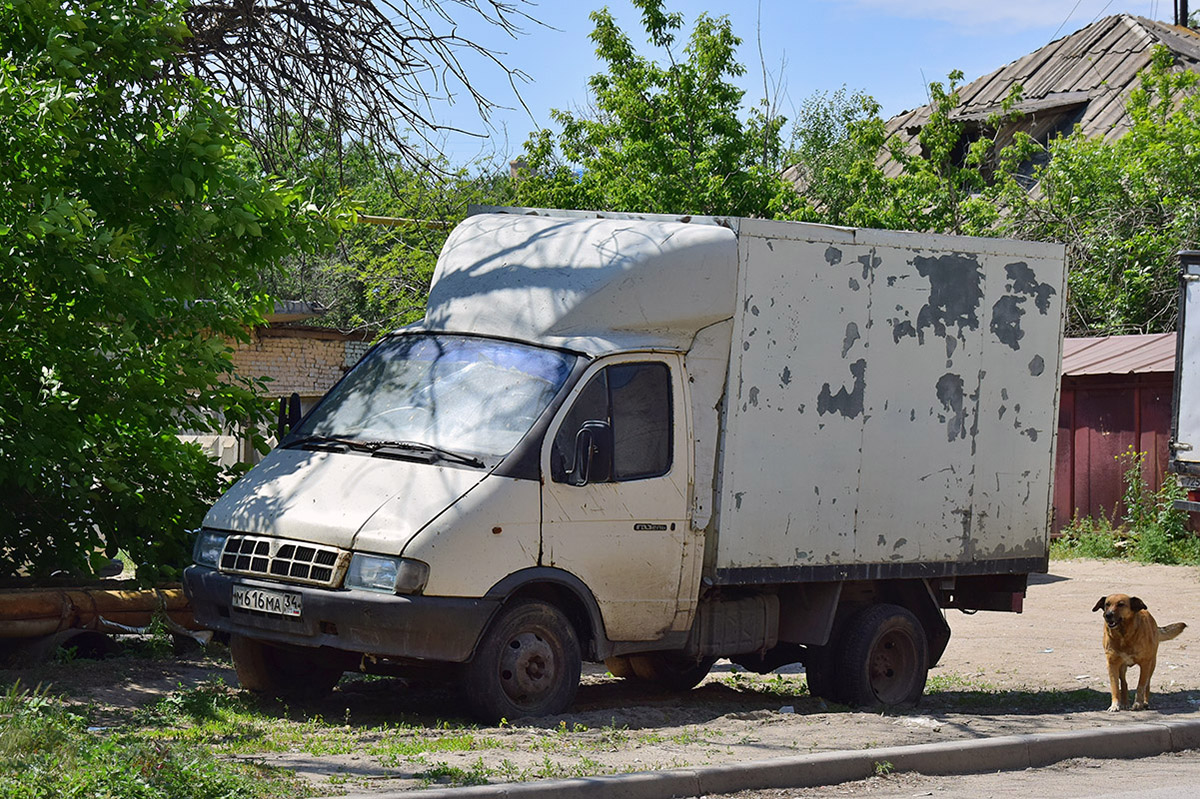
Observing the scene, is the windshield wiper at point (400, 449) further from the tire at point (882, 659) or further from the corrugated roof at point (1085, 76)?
the corrugated roof at point (1085, 76)

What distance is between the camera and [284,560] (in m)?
7.37

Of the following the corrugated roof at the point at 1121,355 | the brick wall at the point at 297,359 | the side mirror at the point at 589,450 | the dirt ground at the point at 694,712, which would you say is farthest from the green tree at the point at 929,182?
the side mirror at the point at 589,450

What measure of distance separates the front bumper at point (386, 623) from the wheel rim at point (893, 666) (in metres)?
3.19

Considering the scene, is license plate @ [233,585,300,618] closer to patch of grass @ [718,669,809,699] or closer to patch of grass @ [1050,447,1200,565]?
patch of grass @ [718,669,809,699]

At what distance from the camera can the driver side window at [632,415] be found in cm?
782

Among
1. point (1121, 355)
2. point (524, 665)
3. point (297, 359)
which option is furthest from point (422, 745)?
point (297, 359)

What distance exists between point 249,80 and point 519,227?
4138 mm

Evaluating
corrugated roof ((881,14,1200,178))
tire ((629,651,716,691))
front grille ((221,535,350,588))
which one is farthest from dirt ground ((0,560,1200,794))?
corrugated roof ((881,14,1200,178))

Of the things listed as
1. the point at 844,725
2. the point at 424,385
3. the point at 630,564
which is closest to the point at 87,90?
the point at 424,385

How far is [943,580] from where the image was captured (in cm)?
968

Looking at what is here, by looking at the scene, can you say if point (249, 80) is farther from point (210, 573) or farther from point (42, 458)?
point (210, 573)

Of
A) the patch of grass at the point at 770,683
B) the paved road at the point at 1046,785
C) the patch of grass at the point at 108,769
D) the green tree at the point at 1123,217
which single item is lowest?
the patch of grass at the point at 770,683

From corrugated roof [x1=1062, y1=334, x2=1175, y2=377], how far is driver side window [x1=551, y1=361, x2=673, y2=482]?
11712mm

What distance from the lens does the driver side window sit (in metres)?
7.82
